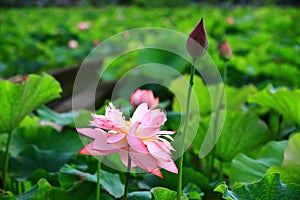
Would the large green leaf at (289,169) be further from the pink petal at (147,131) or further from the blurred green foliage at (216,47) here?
the blurred green foliage at (216,47)

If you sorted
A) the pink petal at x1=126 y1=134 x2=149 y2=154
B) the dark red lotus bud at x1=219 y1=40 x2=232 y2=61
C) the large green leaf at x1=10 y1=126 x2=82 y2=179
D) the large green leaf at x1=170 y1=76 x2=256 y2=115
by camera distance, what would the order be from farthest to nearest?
the large green leaf at x1=170 y1=76 x2=256 y2=115, the dark red lotus bud at x1=219 y1=40 x2=232 y2=61, the large green leaf at x1=10 y1=126 x2=82 y2=179, the pink petal at x1=126 y1=134 x2=149 y2=154

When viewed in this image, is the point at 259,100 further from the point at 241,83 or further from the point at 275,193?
the point at 241,83

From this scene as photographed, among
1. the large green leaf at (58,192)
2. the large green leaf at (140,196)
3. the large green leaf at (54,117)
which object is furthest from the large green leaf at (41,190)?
the large green leaf at (54,117)

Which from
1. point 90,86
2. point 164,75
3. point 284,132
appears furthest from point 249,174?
Result: point 90,86

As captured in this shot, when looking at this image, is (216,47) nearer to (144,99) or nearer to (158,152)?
(144,99)

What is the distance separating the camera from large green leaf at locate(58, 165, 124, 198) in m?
0.74

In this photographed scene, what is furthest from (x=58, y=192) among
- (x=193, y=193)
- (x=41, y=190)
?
(x=193, y=193)

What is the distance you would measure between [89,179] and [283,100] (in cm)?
48

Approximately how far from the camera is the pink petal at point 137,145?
0.50 meters

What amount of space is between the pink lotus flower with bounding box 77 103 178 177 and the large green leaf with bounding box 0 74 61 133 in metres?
0.36

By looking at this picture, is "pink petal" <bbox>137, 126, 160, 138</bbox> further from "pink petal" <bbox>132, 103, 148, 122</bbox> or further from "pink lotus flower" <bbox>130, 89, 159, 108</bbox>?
"pink lotus flower" <bbox>130, 89, 159, 108</bbox>

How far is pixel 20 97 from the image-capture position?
856 mm

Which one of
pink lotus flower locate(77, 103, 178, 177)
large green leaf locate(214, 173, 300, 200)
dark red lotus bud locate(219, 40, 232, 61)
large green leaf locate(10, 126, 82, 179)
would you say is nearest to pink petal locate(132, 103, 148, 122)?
pink lotus flower locate(77, 103, 178, 177)

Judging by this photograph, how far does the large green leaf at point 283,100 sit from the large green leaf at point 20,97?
445mm
